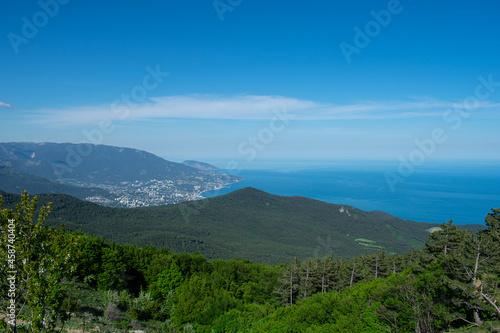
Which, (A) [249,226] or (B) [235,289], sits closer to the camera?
(B) [235,289]

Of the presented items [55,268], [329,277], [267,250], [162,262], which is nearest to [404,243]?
[267,250]

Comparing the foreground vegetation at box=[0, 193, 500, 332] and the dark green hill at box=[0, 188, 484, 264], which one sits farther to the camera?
the dark green hill at box=[0, 188, 484, 264]

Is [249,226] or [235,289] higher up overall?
[235,289]

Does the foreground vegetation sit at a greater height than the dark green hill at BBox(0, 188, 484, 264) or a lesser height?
greater

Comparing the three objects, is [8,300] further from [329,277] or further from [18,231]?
[329,277]

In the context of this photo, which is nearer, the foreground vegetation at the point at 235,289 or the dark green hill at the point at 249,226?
the foreground vegetation at the point at 235,289
